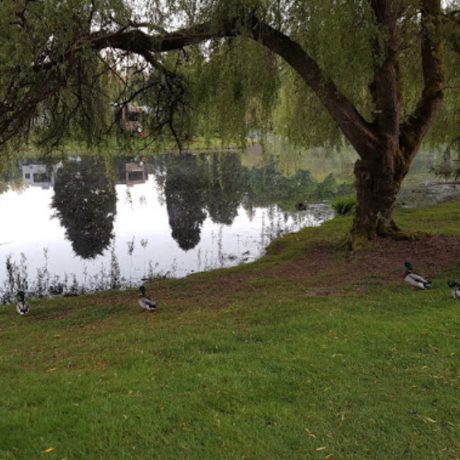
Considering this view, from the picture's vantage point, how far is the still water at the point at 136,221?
1452cm

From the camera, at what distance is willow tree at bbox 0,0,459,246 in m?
7.97

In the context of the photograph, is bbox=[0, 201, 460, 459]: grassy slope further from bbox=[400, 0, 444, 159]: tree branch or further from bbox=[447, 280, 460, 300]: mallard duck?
Answer: bbox=[400, 0, 444, 159]: tree branch

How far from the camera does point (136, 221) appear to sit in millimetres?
22344

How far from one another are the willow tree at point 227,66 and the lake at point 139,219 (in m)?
1.82

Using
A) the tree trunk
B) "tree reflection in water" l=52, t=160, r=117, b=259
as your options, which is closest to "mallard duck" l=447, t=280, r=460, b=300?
the tree trunk

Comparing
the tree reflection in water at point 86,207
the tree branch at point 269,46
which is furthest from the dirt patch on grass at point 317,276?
the tree reflection in water at point 86,207

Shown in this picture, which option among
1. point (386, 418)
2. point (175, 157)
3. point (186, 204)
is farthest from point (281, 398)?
point (175, 157)

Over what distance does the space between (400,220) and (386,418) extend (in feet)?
42.6

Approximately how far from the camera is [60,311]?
974cm

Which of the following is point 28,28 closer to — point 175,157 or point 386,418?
point 386,418

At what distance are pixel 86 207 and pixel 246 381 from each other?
2072cm

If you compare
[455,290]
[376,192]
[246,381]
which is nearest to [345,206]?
[376,192]

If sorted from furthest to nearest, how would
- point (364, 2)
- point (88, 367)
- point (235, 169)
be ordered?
point (235, 169) → point (364, 2) → point (88, 367)

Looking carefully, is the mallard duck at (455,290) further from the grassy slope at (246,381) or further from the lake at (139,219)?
the lake at (139,219)
